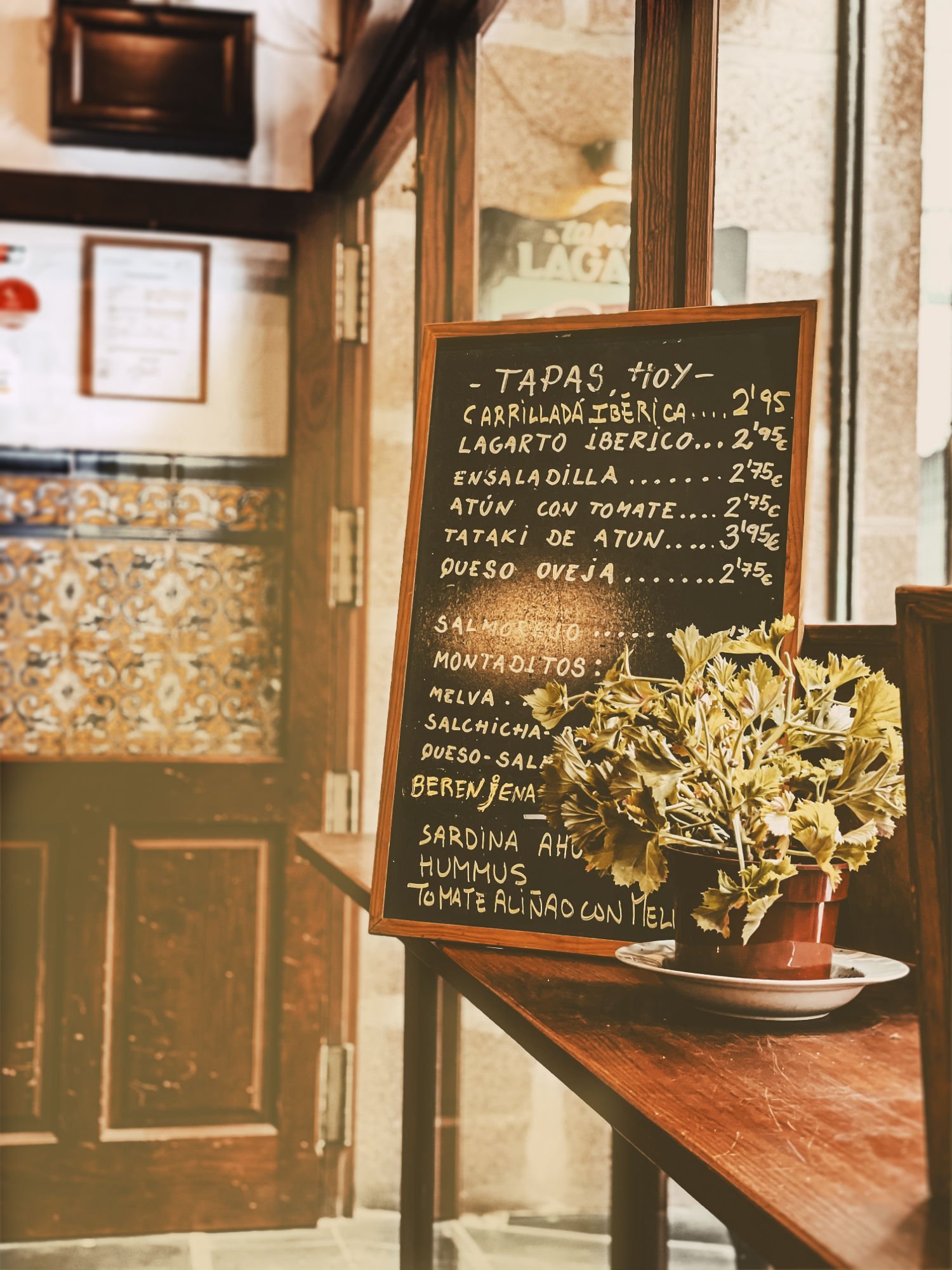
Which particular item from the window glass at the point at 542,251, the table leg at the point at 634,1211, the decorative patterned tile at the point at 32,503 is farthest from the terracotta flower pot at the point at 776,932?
the decorative patterned tile at the point at 32,503

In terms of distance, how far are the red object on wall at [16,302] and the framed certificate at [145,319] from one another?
108mm

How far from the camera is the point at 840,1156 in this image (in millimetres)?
711

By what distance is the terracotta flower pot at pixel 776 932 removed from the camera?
3.16 feet

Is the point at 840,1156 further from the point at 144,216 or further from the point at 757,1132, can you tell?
the point at 144,216

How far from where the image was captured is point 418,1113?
1.59m

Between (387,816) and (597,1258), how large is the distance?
5.06ft

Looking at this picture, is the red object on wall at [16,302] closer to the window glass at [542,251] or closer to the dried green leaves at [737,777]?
the window glass at [542,251]

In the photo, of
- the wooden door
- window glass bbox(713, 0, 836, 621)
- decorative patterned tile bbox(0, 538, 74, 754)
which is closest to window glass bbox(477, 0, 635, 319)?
the wooden door

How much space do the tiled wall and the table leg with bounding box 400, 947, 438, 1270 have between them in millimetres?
1322

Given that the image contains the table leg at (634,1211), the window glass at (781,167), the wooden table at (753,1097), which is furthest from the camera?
the window glass at (781,167)

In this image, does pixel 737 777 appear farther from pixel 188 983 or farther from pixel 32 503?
pixel 32 503

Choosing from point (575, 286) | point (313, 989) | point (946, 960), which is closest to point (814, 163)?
point (575, 286)

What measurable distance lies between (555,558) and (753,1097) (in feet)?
2.14

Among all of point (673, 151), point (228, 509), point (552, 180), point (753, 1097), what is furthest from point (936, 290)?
point (228, 509)
